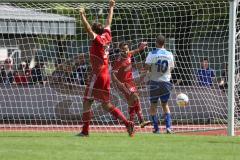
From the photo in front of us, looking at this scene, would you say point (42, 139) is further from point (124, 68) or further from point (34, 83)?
point (34, 83)

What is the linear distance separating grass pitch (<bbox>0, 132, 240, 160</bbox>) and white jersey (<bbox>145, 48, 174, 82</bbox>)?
2.63 m

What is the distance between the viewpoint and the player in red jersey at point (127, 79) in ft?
62.9

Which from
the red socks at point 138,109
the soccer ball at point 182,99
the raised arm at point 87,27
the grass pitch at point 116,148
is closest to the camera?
the grass pitch at point 116,148

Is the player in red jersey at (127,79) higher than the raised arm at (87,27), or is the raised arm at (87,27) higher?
the raised arm at (87,27)

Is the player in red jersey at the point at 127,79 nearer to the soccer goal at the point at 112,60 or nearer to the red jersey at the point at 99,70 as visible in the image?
the soccer goal at the point at 112,60

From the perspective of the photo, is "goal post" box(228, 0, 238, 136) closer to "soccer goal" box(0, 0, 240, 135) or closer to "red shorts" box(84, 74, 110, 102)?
"soccer goal" box(0, 0, 240, 135)

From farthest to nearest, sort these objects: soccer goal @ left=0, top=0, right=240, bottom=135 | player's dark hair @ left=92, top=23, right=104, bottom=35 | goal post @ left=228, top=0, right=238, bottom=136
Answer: soccer goal @ left=0, top=0, right=240, bottom=135 < goal post @ left=228, top=0, right=238, bottom=136 < player's dark hair @ left=92, top=23, right=104, bottom=35

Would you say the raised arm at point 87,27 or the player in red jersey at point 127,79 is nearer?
the raised arm at point 87,27

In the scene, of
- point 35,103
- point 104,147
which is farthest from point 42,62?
point 104,147

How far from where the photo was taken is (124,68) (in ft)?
64.1

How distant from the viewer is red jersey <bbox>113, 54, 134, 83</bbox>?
767 inches

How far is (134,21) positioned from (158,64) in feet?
10.9

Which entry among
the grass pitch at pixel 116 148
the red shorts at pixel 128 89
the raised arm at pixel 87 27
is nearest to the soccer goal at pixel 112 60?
the red shorts at pixel 128 89

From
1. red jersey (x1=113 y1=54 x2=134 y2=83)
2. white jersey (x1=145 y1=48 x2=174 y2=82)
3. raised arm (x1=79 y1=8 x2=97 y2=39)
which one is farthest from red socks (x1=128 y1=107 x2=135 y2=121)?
raised arm (x1=79 y1=8 x2=97 y2=39)
